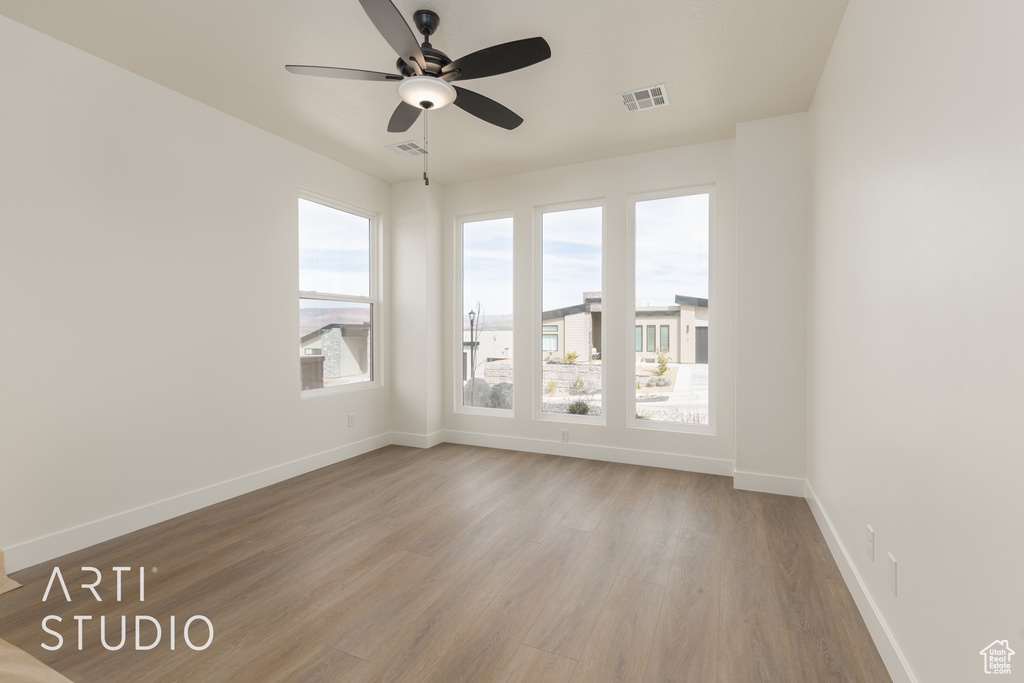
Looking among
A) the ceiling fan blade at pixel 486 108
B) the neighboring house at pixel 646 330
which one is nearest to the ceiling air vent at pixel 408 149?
the ceiling fan blade at pixel 486 108

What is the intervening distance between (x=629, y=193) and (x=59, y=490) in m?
4.65

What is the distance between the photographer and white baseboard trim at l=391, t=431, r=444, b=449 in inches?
199

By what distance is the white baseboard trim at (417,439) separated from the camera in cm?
504

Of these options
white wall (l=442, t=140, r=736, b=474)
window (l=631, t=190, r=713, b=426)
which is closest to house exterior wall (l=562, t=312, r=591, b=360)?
white wall (l=442, t=140, r=736, b=474)

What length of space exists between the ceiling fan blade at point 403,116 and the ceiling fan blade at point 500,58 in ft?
1.33

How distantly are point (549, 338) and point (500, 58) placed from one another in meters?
2.98

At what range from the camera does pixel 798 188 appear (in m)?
3.45

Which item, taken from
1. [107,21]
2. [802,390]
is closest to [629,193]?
[802,390]

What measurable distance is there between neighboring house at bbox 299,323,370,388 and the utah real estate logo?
4.36m

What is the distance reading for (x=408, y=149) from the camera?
416cm

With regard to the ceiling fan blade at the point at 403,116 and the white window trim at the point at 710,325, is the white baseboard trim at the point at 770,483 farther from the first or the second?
the ceiling fan blade at the point at 403,116

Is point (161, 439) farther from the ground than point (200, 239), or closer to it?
closer to it

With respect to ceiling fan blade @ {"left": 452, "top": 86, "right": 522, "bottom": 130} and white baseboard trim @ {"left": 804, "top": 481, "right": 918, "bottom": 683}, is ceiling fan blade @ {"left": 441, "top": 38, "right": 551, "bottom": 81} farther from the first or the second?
white baseboard trim @ {"left": 804, "top": 481, "right": 918, "bottom": 683}

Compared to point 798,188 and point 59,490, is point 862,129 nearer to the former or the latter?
point 798,188
